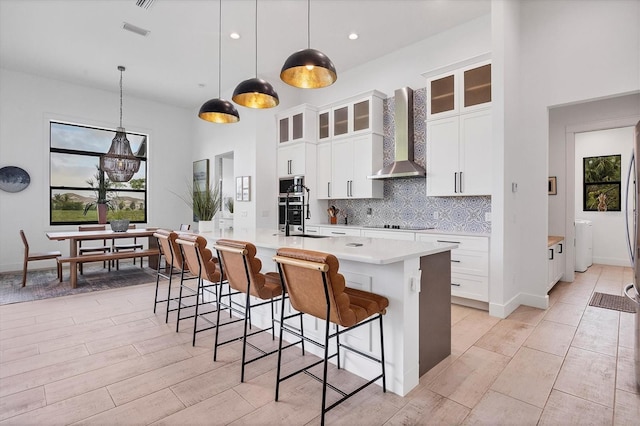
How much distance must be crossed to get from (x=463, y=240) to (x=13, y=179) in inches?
302

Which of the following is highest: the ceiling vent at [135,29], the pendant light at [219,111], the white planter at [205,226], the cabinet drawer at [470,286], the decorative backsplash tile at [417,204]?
the ceiling vent at [135,29]

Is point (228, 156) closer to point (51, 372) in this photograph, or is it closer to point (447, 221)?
point (447, 221)

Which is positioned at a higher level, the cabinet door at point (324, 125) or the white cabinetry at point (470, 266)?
the cabinet door at point (324, 125)

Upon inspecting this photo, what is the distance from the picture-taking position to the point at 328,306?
1740 millimetres

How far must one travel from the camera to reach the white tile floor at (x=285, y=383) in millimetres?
1889

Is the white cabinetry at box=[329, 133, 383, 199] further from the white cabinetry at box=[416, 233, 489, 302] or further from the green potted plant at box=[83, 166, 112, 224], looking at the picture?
the green potted plant at box=[83, 166, 112, 224]

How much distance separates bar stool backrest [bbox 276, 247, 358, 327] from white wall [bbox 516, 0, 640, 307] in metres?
2.66

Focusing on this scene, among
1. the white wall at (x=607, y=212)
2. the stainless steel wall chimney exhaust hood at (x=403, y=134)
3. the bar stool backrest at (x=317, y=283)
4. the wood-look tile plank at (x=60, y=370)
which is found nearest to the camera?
the bar stool backrest at (x=317, y=283)

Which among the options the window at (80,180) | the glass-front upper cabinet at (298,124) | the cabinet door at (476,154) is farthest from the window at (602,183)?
the window at (80,180)

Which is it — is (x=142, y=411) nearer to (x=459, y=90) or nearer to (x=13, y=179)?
(x=459, y=90)

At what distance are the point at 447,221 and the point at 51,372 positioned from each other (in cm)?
446

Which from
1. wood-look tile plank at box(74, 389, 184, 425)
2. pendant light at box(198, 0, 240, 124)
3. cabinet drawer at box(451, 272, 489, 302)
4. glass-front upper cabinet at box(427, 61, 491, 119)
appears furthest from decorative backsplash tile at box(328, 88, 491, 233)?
wood-look tile plank at box(74, 389, 184, 425)

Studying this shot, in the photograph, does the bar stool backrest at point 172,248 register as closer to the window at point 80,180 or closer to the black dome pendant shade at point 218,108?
the black dome pendant shade at point 218,108

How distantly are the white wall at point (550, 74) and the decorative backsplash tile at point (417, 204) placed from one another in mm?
536
